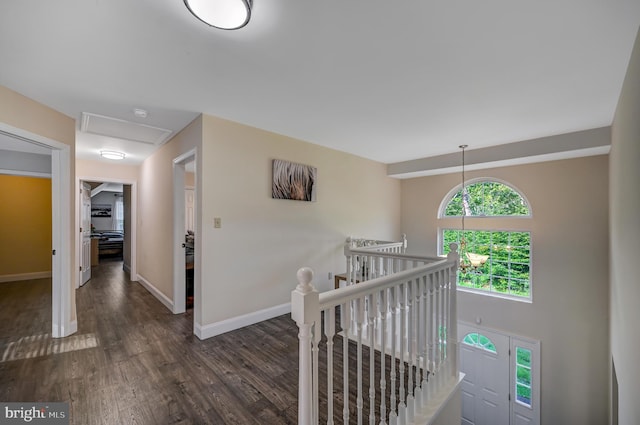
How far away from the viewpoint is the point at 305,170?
3.86m

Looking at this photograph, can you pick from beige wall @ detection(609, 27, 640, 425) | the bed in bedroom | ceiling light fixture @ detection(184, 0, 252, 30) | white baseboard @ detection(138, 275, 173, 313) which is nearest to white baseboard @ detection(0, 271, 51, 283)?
white baseboard @ detection(138, 275, 173, 313)

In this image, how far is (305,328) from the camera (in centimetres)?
102

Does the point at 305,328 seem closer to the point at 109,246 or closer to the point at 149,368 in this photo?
the point at 149,368

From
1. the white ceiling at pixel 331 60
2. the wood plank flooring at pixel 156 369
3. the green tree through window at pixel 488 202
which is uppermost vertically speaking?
the white ceiling at pixel 331 60

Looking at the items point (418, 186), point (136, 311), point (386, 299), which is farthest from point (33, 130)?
point (418, 186)

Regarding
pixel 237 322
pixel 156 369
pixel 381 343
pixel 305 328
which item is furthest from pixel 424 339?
pixel 156 369

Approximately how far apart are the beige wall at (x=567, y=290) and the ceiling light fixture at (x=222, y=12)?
4869 millimetres

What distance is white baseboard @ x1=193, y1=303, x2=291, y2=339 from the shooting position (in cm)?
280

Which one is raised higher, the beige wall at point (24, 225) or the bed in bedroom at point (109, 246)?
the beige wall at point (24, 225)

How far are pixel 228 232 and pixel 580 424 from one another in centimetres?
557

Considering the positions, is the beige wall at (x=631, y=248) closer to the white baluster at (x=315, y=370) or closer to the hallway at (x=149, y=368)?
the white baluster at (x=315, y=370)

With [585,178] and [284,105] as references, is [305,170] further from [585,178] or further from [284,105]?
[585,178]

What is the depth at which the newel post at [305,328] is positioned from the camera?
Answer: 102 cm

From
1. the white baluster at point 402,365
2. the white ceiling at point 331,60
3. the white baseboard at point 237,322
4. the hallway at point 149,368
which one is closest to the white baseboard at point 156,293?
the hallway at point 149,368
